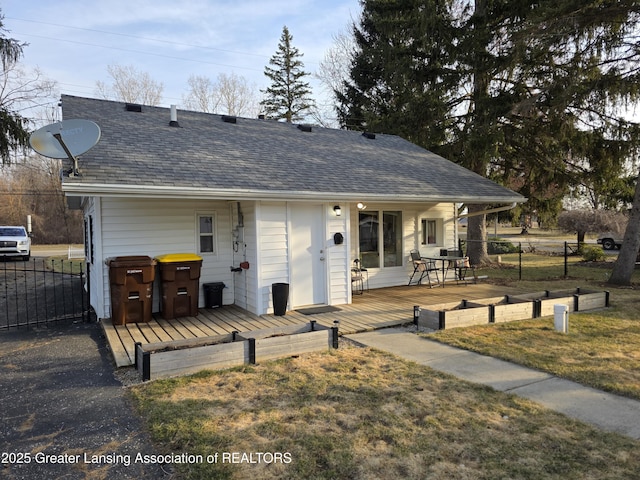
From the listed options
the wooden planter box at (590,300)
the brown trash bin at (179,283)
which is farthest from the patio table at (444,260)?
the brown trash bin at (179,283)

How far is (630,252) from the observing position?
1120 cm

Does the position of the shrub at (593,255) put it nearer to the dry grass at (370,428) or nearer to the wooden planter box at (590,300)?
the wooden planter box at (590,300)

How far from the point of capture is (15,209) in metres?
33.4

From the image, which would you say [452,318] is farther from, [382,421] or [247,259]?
[247,259]

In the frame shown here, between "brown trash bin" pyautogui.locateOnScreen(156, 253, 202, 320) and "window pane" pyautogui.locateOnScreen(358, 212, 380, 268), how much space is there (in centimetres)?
444

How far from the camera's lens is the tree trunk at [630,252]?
1112cm

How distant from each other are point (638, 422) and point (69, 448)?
4.47 m

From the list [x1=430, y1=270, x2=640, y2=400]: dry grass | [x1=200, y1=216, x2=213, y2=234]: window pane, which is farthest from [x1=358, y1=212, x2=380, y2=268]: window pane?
[x1=430, y1=270, x2=640, y2=400]: dry grass

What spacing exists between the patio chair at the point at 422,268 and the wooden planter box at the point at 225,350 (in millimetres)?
5610

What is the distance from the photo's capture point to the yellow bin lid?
23.6 feet

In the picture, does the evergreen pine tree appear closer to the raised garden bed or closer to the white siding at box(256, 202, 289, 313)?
the white siding at box(256, 202, 289, 313)

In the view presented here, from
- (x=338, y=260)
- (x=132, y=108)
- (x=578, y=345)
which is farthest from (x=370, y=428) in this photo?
(x=132, y=108)

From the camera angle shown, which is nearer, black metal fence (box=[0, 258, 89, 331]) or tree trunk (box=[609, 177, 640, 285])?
black metal fence (box=[0, 258, 89, 331])

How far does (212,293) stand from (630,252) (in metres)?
10.7
